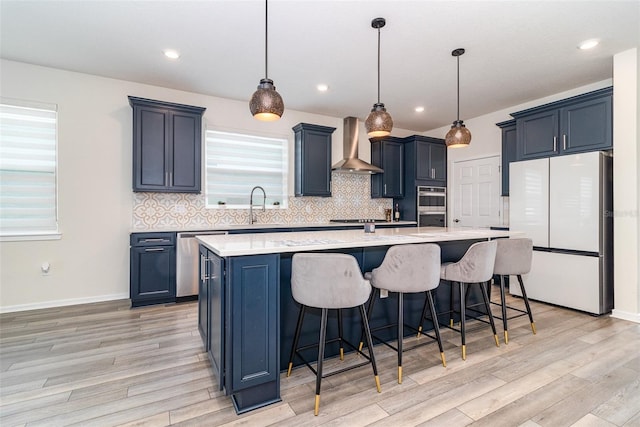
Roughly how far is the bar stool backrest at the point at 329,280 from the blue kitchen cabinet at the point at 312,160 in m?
3.21

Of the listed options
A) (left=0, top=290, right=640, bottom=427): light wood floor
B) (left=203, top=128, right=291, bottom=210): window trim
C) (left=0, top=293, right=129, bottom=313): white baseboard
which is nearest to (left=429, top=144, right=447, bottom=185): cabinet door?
(left=203, top=128, right=291, bottom=210): window trim

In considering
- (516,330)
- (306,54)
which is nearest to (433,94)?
(306,54)

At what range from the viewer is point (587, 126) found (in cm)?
359

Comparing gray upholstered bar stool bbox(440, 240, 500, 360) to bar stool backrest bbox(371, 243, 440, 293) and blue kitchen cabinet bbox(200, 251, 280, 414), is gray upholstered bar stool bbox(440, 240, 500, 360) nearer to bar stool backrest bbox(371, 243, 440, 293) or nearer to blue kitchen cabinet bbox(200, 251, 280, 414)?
bar stool backrest bbox(371, 243, 440, 293)

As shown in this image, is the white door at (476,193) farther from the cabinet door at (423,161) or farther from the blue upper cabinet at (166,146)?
the blue upper cabinet at (166,146)

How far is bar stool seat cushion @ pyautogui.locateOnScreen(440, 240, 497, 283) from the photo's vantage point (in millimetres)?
2504

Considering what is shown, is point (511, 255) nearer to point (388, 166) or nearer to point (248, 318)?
point (248, 318)

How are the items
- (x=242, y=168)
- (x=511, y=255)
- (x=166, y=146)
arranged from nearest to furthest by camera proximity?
(x=511, y=255) < (x=166, y=146) < (x=242, y=168)

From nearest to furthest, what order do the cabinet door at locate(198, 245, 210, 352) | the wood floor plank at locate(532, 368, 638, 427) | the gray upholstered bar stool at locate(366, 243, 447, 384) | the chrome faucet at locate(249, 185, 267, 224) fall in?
1. the wood floor plank at locate(532, 368, 638, 427)
2. the gray upholstered bar stool at locate(366, 243, 447, 384)
3. the cabinet door at locate(198, 245, 210, 352)
4. the chrome faucet at locate(249, 185, 267, 224)

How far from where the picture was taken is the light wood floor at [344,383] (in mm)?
1770

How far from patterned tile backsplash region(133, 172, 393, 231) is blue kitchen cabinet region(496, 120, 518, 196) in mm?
2038

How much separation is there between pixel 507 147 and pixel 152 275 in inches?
206

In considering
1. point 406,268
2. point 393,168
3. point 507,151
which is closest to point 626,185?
point 507,151

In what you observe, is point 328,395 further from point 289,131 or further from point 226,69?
point 289,131
